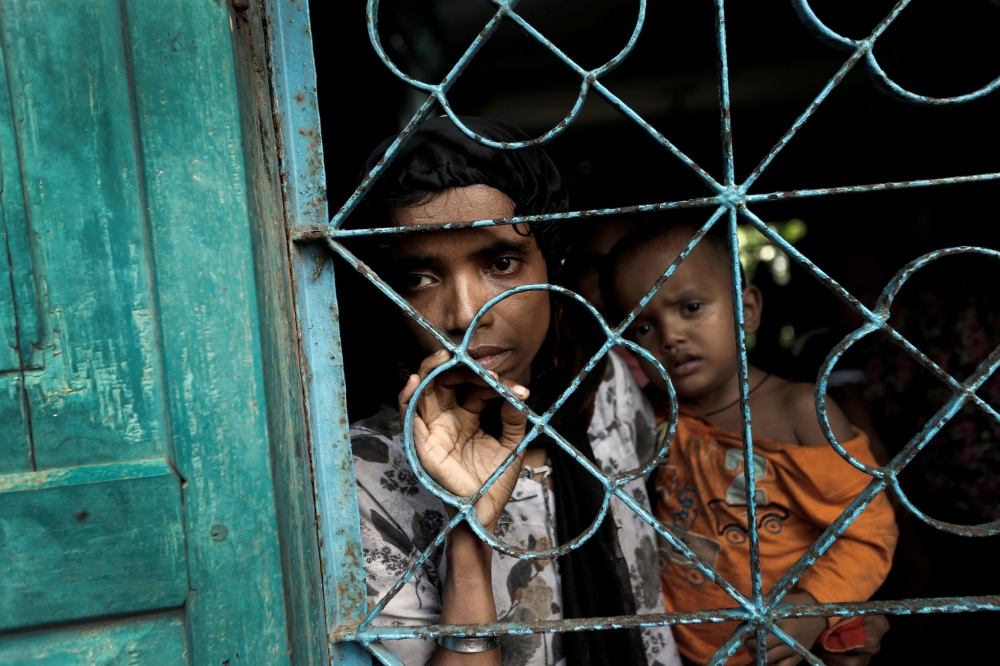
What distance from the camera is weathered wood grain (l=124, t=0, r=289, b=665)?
2.66 feet

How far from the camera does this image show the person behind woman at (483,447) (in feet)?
3.28

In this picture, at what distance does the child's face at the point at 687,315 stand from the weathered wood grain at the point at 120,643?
1.30 meters

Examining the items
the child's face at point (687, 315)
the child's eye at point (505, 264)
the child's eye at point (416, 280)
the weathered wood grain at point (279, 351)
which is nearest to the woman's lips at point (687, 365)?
the child's face at point (687, 315)

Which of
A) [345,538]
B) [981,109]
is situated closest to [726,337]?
[345,538]

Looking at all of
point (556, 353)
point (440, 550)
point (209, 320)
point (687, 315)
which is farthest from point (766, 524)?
point (209, 320)

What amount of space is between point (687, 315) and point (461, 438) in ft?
3.04

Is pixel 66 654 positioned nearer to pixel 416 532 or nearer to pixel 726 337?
pixel 416 532

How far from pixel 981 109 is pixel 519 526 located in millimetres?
2569

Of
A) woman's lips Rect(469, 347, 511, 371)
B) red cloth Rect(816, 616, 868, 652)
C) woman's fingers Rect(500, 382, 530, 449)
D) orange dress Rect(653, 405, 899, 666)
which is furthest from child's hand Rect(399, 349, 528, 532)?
red cloth Rect(816, 616, 868, 652)

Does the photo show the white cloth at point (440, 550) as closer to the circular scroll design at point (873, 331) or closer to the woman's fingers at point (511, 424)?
the woman's fingers at point (511, 424)

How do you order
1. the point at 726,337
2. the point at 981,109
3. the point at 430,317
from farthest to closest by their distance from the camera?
the point at 981,109
the point at 726,337
the point at 430,317

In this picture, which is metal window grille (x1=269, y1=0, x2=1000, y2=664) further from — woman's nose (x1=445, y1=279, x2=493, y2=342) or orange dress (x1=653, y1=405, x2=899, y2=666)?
→ orange dress (x1=653, y1=405, x2=899, y2=666)

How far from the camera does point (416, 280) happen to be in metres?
1.18

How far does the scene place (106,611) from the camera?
0.82m
